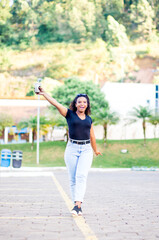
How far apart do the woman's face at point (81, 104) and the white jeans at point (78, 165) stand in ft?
1.77

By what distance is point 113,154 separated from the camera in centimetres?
4072

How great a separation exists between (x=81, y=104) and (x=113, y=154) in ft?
113

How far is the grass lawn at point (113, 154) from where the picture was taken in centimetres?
3788

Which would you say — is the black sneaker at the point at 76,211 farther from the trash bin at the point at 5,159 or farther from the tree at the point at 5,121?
the tree at the point at 5,121

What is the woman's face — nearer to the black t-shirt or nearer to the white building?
the black t-shirt

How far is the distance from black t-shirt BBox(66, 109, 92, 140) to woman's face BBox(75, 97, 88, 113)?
0.12m

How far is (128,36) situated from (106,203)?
8661 centimetres

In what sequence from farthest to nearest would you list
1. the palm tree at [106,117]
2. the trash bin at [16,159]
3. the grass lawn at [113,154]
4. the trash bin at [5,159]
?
the palm tree at [106,117] → the grass lawn at [113,154] → the trash bin at [16,159] → the trash bin at [5,159]

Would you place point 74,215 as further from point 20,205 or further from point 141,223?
point 20,205

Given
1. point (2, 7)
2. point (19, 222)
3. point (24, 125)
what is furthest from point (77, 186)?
point (2, 7)

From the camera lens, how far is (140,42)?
89.8 m

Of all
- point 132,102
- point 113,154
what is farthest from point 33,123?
point 132,102

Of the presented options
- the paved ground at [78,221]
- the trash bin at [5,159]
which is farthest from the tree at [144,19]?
the paved ground at [78,221]

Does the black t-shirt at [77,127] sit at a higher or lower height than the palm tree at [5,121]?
higher
